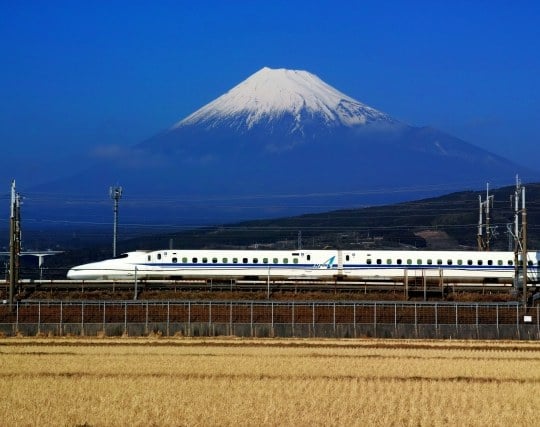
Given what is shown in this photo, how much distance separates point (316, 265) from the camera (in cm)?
6775

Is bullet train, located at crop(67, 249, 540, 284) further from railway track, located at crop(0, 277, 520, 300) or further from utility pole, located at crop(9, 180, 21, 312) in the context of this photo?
utility pole, located at crop(9, 180, 21, 312)

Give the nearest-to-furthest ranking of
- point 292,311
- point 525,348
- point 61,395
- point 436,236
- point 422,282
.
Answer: point 61,395
point 525,348
point 292,311
point 422,282
point 436,236

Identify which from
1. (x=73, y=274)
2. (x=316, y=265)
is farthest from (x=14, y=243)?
(x=316, y=265)

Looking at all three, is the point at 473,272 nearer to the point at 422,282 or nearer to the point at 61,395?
the point at 422,282

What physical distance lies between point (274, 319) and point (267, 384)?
20753 mm

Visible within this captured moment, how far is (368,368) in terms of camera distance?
34281 mm

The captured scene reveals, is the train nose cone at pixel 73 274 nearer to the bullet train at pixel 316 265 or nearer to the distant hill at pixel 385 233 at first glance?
the bullet train at pixel 316 265

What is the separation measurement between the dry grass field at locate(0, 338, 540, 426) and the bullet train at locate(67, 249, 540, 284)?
78.1 ft

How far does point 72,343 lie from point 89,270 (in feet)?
82.4

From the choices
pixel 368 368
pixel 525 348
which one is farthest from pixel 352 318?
pixel 368 368

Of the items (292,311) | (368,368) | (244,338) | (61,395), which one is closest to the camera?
(61,395)

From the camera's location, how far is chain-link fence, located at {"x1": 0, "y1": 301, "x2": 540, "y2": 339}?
47.7m

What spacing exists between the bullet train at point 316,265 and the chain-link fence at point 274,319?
1448cm

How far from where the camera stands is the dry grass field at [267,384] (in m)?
25.1
